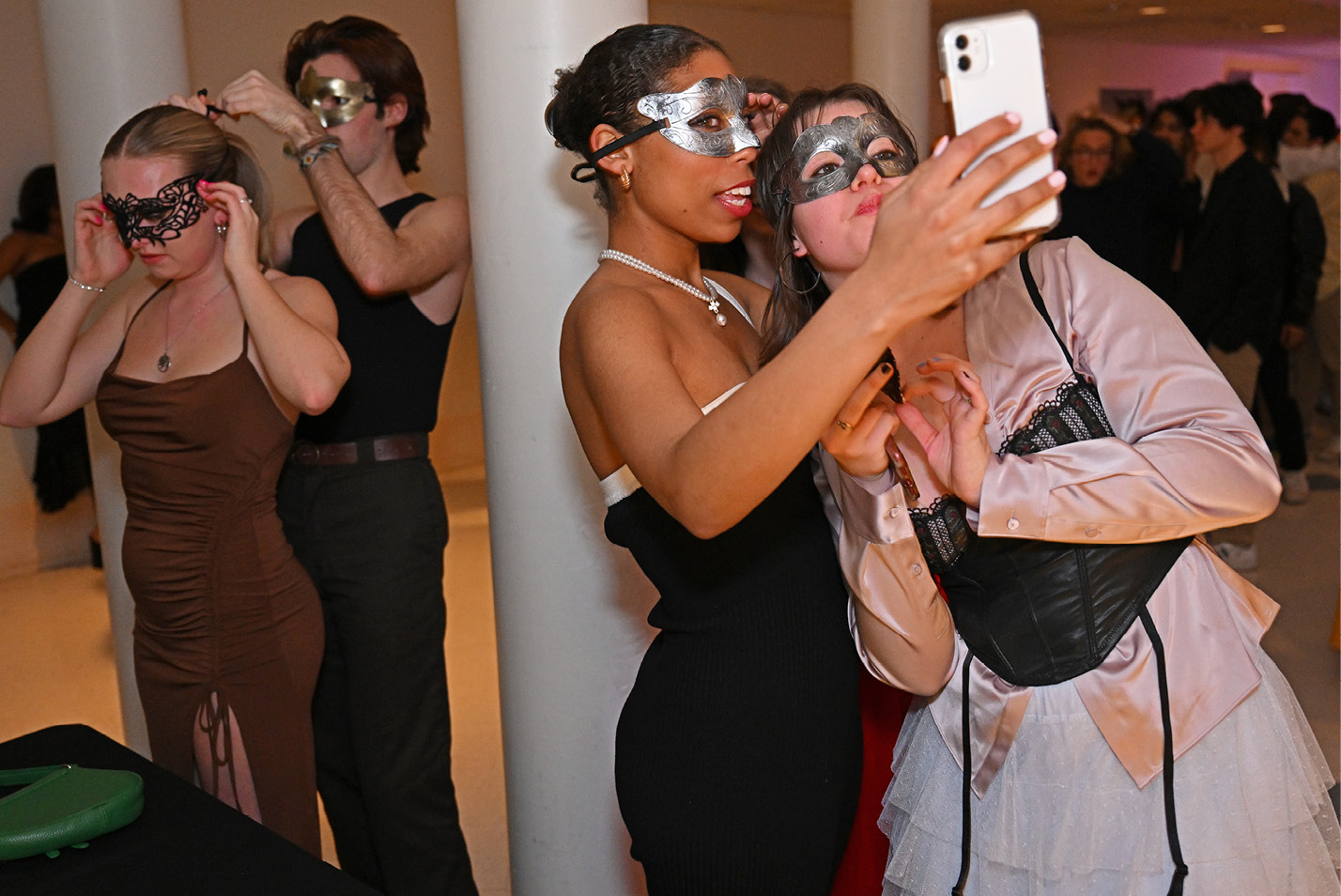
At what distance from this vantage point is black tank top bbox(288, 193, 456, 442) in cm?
250

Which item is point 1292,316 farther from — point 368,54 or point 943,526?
point 943,526

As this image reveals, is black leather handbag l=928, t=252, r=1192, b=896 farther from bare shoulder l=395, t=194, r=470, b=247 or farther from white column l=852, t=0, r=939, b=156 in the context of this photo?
white column l=852, t=0, r=939, b=156

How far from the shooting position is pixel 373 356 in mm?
2529

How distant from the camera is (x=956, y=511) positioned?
153cm

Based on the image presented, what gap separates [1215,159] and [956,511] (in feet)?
15.4

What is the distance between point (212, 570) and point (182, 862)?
0.77m

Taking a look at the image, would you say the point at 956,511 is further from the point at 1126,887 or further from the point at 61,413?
the point at 61,413

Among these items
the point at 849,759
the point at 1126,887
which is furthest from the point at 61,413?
the point at 1126,887

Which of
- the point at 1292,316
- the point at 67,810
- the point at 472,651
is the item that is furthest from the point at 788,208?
the point at 1292,316

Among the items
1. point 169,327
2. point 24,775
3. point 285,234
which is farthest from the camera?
point 285,234

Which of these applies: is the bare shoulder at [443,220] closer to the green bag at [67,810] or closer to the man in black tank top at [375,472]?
the man in black tank top at [375,472]

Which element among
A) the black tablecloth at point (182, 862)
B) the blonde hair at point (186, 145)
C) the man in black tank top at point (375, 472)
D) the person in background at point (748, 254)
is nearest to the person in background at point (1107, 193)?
the person in background at point (748, 254)

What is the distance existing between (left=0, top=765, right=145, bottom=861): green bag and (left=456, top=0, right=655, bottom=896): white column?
0.74 meters

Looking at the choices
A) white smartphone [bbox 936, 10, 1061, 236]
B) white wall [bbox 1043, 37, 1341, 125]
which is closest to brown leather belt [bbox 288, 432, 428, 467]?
white smartphone [bbox 936, 10, 1061, 236]
